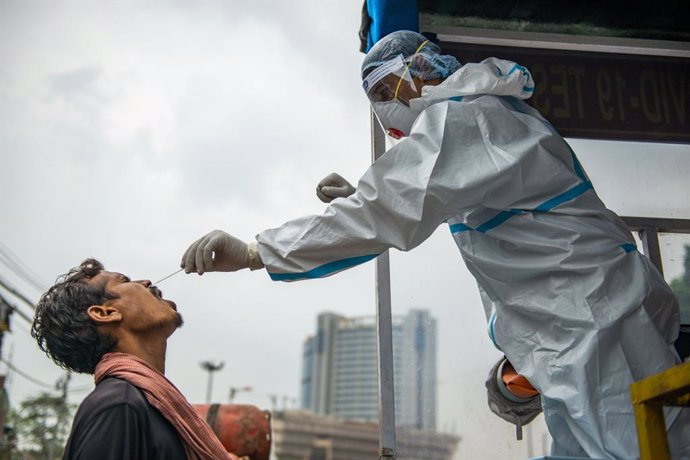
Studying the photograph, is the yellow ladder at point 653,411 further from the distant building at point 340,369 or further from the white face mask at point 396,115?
the distant building at point 340,369

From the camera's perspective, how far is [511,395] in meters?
2.93

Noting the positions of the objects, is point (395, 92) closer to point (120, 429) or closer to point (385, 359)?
point (385, 359)

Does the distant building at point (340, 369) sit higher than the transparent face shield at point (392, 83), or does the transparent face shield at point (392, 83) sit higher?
the distant building at point (340, 369)

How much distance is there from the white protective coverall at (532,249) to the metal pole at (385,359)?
886mm

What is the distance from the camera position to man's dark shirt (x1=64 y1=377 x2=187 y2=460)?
2076 mm

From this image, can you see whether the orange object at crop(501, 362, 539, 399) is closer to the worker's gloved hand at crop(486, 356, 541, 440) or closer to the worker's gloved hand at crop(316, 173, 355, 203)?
the worker's gloved hand at crop(486, 356, 541, 440)

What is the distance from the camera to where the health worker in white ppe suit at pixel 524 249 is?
2.06m

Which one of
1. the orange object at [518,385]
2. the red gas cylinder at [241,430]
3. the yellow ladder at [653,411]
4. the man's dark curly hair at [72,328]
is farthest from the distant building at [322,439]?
the yellow ladder at [653,411]

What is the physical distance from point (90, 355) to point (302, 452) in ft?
163

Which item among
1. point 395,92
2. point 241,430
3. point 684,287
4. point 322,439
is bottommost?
point 241,430

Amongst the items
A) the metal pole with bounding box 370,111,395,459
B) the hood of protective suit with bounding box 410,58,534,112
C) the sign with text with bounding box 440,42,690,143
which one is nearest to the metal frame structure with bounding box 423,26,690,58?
the sign with text with bounding box 440,42,690,143

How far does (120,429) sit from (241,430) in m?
2.71

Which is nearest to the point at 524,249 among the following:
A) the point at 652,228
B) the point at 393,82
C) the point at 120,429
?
the point at 393,82

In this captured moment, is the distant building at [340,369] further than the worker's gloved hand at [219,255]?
Yes
